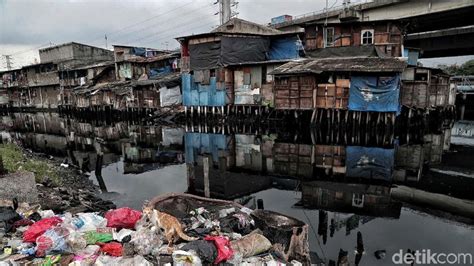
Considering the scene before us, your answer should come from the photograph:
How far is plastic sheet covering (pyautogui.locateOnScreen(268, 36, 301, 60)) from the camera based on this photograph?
→ 2506 centimetres

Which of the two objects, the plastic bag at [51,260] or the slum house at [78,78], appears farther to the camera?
the slum house at [78,78]

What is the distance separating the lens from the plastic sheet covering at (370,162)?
440 inches

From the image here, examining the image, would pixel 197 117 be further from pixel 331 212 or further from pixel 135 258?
pixel 135 258

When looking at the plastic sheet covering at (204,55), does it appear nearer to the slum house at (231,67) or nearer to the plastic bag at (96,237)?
the slum house at (231,67)

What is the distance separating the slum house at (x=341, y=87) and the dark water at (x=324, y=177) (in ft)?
5.34

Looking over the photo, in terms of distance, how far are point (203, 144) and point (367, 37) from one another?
1281cm

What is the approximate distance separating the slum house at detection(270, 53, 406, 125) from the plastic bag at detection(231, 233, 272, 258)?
1493cm

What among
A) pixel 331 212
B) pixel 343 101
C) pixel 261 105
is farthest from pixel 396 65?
pixel 331 212

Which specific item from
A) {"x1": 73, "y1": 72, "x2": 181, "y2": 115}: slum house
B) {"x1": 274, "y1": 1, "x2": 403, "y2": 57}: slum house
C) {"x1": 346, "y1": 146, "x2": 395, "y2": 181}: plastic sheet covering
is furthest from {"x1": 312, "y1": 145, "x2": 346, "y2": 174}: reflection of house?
{"x1": 73, "y1": 72, "x2": 181, "y2": 115}: slum house

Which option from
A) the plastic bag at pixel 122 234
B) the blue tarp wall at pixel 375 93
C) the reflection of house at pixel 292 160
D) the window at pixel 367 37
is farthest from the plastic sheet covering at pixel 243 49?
the plastic bag at pixel 122 234

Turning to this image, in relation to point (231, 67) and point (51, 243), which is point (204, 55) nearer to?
point (231, 67)

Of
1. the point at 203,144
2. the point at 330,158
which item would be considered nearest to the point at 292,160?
the point at 330,158

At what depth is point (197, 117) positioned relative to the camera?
2569cm

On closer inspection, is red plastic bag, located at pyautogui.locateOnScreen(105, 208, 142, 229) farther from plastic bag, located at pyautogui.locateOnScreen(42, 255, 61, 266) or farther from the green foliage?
the green foliage
